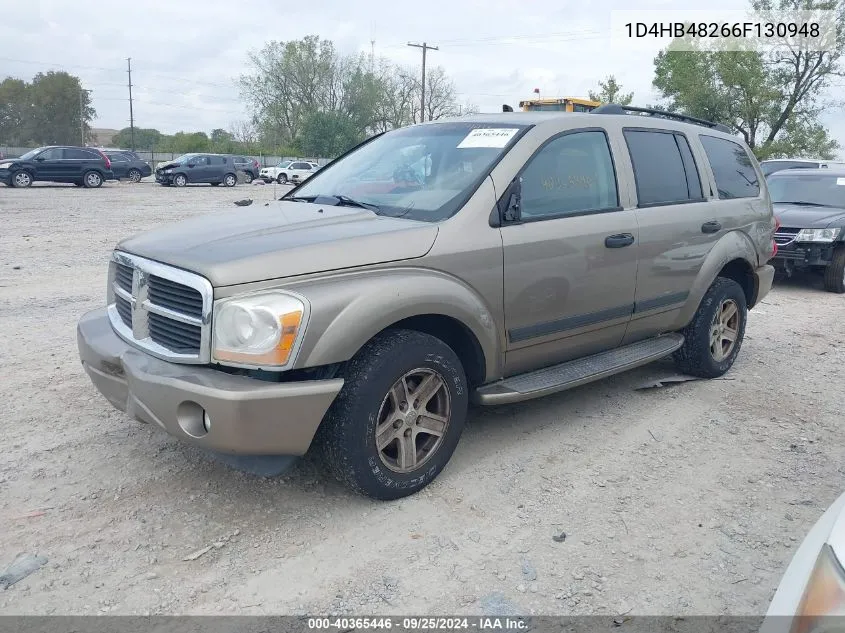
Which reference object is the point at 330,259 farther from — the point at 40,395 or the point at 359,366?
the point at 40,395

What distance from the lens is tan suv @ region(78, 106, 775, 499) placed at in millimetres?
2938

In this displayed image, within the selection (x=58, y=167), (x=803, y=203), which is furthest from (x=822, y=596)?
(x=58, y=167)

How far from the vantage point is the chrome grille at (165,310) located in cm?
295

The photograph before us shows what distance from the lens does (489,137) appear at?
13.1 feet

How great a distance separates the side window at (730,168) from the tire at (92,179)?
86.3 ft

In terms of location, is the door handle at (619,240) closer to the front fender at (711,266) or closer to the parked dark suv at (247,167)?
the front fender at (711,266)

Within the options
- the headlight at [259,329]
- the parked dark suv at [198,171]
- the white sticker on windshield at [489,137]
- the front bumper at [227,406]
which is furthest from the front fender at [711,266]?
the parked dark suv at [198,171]

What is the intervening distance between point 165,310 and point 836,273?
905 centimetres

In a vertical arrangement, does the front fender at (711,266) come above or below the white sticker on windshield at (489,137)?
below

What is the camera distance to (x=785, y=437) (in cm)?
433

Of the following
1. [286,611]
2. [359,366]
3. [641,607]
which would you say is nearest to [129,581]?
[286,611]

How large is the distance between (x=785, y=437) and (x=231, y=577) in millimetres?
3352

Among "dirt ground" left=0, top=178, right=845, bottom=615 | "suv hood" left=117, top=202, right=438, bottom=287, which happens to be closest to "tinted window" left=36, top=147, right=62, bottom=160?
"dirt ground" left=0, top=178, right=845, bottom=615

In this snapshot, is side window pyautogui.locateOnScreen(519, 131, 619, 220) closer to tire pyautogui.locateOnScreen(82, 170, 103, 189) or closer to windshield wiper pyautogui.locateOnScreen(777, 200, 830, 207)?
windshield wiper pyautogui.locateOnScreen(777, 200, 830, 207)
